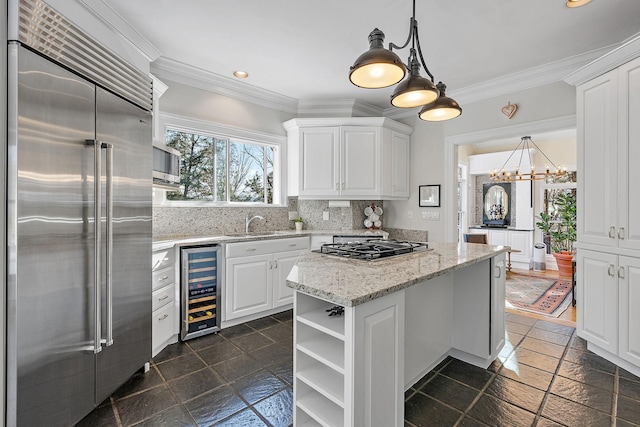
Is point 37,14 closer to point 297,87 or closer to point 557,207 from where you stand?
point 297,87

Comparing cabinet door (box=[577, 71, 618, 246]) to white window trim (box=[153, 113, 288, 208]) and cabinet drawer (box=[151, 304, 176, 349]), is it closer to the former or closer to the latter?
white window trim (box=[153, 113, 288, 208])

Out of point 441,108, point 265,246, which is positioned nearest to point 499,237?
point 265,246

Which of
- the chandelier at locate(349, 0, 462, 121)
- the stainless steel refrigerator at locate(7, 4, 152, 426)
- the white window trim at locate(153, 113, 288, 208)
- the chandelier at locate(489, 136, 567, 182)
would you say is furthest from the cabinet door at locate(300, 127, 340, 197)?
the chandelier at locate(489, 136, 567, 182)

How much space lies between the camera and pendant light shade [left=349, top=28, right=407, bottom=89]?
1.43 metres

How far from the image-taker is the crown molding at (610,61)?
7.00 feet

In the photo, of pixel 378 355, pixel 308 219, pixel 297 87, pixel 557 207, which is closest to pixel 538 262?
pixel 557 207

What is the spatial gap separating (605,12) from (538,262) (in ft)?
17.0

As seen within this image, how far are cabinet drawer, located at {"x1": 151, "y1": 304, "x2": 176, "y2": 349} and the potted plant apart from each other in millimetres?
6297

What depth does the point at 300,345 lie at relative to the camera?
1.45 metres

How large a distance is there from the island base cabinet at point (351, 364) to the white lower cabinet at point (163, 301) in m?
1.45

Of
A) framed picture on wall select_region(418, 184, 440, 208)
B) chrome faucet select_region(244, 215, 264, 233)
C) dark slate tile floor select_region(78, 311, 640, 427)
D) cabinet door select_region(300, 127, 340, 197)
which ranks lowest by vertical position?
dark slate tile floor select_region(78, 311, 640, 427)

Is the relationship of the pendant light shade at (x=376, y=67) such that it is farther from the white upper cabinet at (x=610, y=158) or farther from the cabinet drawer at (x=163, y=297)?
the cabinet drawer at (x=163, y=297)

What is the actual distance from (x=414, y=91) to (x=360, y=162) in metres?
2.35

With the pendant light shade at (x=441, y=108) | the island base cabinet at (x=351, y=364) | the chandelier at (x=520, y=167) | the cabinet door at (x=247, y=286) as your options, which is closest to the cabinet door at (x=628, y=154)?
the pendant light shade at (x=441, y=108)
